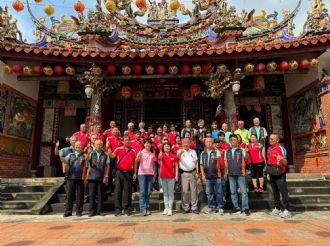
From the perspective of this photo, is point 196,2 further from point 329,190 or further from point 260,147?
point 329,190

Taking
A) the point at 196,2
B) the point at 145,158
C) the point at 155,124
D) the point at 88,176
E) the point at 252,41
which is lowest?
the point at 88,176

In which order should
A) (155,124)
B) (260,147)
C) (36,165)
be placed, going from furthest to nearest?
(155,124)
(36,165)
(260,147)

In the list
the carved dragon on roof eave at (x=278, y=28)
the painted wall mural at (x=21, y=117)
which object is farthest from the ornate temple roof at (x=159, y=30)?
the painted wall mural at (x=21, y=117)

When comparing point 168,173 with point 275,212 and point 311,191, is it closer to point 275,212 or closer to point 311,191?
point 275,212

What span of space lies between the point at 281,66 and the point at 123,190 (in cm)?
535

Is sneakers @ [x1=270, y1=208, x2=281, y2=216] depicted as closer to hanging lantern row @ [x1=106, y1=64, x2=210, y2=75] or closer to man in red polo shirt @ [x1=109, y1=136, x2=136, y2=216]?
man in red polo shirt @ [x1=109, y1=136, x2=136, y2=216]

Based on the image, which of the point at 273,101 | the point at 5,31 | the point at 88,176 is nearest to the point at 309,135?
the point at 273,101

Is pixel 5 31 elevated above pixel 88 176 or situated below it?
above

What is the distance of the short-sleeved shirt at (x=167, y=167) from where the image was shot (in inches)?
210

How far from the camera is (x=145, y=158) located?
5.43m

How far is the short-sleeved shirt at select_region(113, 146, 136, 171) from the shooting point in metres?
5.37

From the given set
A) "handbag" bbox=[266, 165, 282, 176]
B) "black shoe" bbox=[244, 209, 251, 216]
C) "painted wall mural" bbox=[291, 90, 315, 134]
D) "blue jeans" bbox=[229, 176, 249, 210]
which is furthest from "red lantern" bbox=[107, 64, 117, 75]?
"painted wall mural" bbox=[291, 90, 315, 134]

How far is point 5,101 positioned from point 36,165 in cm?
224

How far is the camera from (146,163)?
5391mm
